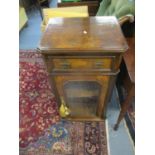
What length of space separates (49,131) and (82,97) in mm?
395

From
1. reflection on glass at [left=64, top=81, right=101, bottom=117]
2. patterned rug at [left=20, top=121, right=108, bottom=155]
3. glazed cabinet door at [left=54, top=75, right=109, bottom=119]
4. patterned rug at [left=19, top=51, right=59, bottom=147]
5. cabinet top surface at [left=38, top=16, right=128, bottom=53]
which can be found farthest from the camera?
patterned rug at [left=19, top=51, right=59, bottom=147]

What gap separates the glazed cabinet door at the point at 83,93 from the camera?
40.9 inches

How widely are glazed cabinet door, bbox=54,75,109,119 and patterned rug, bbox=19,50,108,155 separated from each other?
0.36ft

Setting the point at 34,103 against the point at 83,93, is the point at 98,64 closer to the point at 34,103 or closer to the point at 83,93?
the point at 83,93

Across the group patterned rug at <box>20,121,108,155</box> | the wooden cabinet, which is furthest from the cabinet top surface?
patterned rug at <box>20,121,108,155</box>

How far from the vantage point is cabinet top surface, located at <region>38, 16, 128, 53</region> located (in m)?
0.86

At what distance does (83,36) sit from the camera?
930mm

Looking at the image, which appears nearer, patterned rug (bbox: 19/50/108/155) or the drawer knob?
the drawer knob

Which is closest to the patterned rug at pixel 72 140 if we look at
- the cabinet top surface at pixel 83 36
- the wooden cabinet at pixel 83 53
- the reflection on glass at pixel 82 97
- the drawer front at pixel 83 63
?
the reflection on glass at pixel 82 97

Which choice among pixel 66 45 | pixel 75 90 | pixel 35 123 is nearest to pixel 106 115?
pixel 75 90

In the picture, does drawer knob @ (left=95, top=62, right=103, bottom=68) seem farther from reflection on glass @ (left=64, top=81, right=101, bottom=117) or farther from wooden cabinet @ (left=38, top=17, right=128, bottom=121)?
reflection on glass @ (left=64, top=81, right=101, bottom=117)

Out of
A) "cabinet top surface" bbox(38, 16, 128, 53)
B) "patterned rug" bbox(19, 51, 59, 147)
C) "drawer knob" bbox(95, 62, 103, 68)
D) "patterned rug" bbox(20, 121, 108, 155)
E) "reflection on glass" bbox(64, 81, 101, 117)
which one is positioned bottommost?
"patterned rug" bbox(20, 121, 108, 155)
